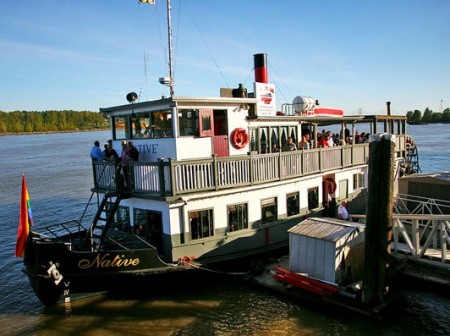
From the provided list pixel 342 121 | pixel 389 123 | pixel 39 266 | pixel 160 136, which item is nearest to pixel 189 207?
pixel 160 136

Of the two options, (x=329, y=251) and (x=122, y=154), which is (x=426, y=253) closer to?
(x=329, y=251)

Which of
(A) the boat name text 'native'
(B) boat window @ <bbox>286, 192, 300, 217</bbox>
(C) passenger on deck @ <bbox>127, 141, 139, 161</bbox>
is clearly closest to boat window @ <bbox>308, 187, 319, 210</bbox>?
(B) boat window @ <bbox>286, 192, 300, 217</bbox>

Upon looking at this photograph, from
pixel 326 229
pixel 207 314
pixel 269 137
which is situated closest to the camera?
pixel 207 314

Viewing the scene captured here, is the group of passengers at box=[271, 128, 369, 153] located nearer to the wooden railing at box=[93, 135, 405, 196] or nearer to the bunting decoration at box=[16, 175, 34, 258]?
the wooden railing at box=[93, 135, 405, 196]

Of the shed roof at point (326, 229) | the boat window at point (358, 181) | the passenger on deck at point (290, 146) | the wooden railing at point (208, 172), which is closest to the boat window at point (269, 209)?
the wooden railing at point (208, 172)

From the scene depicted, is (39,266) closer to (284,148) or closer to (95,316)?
(95,316)

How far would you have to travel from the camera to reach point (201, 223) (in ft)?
44.5

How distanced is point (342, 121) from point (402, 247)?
8195mm

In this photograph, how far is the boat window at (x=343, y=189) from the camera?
19.6 metres

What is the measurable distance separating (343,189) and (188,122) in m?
9.67

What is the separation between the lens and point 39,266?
11.8 m

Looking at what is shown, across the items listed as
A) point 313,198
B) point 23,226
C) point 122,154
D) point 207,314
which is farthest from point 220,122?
point 23,226

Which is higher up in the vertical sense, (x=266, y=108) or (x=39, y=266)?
(x=266, y=108)

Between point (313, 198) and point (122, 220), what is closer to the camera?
point (122, 220)
